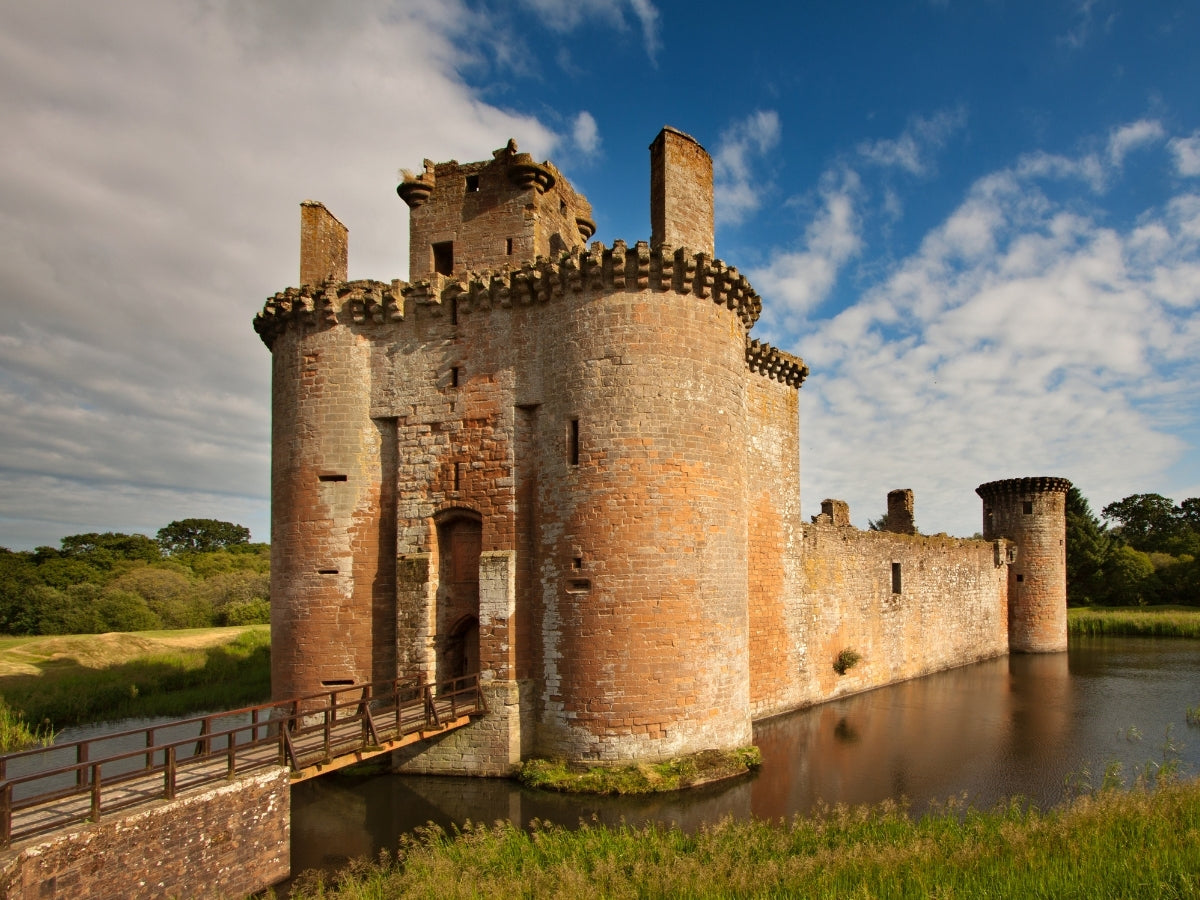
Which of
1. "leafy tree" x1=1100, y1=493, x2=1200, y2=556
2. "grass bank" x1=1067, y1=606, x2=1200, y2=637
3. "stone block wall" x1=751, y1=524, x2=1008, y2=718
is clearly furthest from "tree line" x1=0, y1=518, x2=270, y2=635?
"leafy tree" x1=1100, y1=493, x2=1200, y2=556

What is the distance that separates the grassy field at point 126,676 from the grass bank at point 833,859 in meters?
13.2

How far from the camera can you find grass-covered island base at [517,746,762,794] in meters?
11.5

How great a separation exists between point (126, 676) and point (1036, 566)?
33.2 meters

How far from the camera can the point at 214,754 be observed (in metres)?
8.84

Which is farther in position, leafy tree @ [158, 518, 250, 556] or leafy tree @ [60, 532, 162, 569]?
leafy tree @ [158, 518, 250, 556]

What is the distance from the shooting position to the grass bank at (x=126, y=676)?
18859mm

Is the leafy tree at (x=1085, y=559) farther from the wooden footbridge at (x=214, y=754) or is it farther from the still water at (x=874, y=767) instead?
the wooden footbridge at (x=214, y=754)

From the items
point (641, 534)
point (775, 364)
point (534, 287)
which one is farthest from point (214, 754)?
point (775, 364)

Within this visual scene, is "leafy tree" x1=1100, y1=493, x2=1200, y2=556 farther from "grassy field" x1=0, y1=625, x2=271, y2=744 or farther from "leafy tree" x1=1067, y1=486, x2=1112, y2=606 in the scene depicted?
"grassy field" x1=0, y1=625, x2=271, y2=744

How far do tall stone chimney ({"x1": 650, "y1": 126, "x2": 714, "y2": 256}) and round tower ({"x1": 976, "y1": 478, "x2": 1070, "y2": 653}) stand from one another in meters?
24.1

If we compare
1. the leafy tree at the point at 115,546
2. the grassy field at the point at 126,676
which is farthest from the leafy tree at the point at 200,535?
the grassy field at the point at 126,676

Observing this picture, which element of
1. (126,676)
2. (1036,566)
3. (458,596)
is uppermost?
(458,596)

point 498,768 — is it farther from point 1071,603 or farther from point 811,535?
point 1071,603

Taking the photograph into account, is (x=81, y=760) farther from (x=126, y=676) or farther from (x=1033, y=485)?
(x=1033, y=485)
